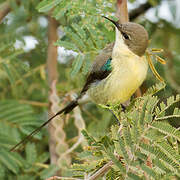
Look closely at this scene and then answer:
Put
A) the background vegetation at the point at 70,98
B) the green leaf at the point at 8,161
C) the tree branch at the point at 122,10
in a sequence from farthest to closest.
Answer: the green leaf at the point at 8,161
the tree branch at the point at 122,10
the background vegetation at the point at 70,98

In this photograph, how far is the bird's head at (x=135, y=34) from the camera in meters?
2.27

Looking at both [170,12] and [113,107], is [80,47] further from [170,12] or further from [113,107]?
[170,12]

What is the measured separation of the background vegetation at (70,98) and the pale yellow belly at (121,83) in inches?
2.8

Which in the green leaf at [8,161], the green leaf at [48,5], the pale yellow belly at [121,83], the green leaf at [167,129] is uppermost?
the green leaf at [48,5]

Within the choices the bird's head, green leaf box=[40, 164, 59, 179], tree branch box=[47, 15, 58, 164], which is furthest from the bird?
green leaf box=[40, 164, 59, 179]

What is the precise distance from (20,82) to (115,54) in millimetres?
997

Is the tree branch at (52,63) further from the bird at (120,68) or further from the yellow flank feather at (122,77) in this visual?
the yellow flank feather at (122,77)

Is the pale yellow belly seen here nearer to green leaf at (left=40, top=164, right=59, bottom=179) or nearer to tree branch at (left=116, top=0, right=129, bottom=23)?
tree branch at (left=116, top=0, right=129, bottom=23)

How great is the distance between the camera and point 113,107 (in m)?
1.67

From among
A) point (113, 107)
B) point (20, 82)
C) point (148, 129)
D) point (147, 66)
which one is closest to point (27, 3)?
point (20, 82)

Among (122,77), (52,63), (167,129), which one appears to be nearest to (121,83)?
(122,77)

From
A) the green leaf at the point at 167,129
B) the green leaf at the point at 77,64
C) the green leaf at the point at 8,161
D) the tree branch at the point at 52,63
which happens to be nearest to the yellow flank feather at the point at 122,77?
the green leaf at the point at 77,64

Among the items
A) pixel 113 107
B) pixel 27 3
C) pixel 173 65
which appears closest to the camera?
pixel 113 107

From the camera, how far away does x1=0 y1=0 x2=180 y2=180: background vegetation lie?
1.39m
